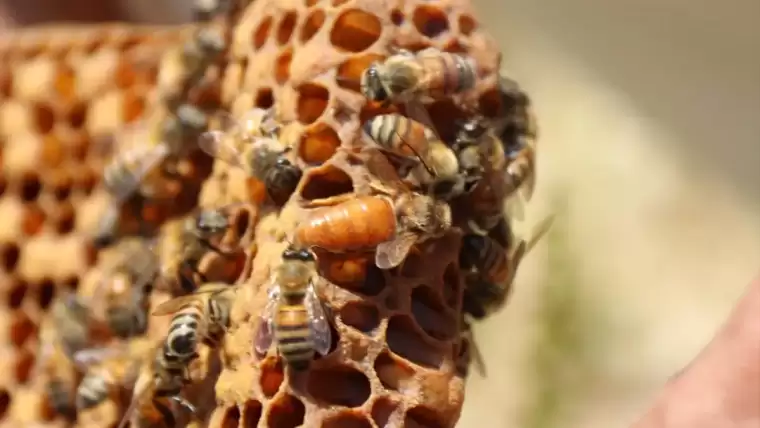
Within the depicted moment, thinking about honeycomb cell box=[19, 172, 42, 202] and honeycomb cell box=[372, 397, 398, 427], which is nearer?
honeycomb cell box=[372, 397, 398, 427]

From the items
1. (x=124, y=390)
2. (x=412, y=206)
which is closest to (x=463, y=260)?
(x=412, y=206)

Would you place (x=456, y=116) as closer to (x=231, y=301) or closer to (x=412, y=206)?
(x=412, y=206)

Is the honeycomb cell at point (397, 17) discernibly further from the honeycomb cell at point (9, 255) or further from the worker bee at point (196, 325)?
the honeycomb cell at point (9, 255)

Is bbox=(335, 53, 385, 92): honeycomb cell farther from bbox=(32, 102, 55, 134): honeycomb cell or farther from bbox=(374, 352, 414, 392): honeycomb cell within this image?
bbox=(32, 102, 55, 134): honeycomb cell

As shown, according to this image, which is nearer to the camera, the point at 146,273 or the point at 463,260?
the point at 463,260

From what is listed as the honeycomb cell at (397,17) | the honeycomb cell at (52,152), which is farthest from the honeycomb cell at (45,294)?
the honeycomb cell at (397,17)

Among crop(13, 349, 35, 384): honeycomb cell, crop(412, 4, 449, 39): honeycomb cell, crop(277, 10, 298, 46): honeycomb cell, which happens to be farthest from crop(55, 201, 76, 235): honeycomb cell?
crop(412, 4, 449, 39): honeycomb cell

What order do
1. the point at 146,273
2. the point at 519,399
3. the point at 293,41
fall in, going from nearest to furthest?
the point at 293,41 → the point at 146,273 → the point at 519,399
